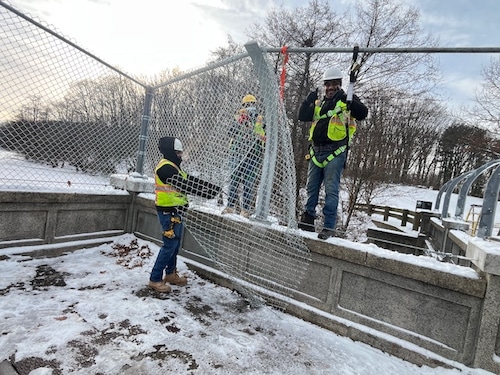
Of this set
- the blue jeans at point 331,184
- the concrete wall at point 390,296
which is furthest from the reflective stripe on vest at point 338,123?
the concrete wall at point 390,296

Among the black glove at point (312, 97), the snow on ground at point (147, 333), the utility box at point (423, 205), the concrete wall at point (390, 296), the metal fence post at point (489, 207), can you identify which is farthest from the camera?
the utility box at point (423, 205)

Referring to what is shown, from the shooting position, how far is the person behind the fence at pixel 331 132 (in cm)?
380

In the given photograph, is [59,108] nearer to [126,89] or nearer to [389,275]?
[126,89]

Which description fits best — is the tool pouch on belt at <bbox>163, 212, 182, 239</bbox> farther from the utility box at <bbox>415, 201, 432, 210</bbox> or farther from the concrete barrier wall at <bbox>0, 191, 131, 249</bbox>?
the utility box at <bbox>415, 201, 432, 210</bbox>

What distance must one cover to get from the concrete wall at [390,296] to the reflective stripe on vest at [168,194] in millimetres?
639

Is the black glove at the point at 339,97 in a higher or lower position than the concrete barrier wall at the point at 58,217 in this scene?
higher

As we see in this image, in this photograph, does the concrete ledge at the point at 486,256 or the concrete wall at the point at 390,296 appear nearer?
the concrete ledge at the point at 486,256

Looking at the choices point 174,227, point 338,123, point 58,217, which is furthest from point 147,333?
point 338,123

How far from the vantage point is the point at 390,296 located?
10.5 feet

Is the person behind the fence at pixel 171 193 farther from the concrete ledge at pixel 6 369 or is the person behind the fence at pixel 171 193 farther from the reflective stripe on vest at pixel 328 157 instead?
the concrete ledge at pixel 6 369

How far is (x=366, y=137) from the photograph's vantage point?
12.2 meters

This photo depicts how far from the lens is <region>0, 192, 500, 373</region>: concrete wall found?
274cm

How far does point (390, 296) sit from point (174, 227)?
2586 mm

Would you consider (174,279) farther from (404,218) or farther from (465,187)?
(404,218)
